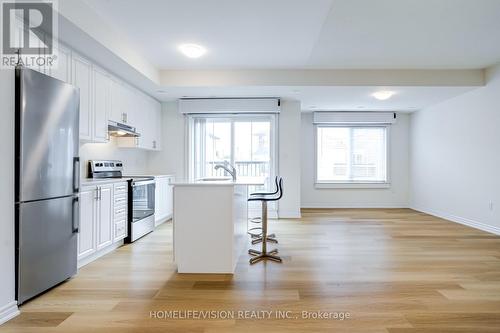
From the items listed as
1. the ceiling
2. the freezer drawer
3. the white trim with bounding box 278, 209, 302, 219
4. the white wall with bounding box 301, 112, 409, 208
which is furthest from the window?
the freezer drawer

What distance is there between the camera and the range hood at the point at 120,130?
401cm

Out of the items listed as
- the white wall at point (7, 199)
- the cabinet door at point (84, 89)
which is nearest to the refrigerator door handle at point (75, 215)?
the white wall at point (7, 199)

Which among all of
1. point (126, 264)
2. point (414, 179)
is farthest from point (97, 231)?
point (414, 179)

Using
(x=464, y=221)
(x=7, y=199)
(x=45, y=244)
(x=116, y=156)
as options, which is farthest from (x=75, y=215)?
(x=464, y=221)

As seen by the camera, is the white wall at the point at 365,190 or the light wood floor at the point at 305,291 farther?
the white wall at the point at 365,190

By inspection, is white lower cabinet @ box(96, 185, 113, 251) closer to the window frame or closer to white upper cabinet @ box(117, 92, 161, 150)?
white upper cabinet @ box(117, 92, 161, 150)

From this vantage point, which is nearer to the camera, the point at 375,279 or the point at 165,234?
the point at 375,279

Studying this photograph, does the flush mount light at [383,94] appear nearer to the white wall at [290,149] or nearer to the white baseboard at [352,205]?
the white wall at [290,149]

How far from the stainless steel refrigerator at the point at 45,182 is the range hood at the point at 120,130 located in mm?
1335

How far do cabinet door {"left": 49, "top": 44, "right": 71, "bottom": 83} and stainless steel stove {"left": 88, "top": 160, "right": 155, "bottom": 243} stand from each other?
4.20 ft

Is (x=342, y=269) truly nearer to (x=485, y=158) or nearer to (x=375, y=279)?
(x=375, y=279)

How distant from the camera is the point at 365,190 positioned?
24.1 ft

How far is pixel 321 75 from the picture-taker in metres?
4.73

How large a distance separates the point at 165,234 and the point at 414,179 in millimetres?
5911
